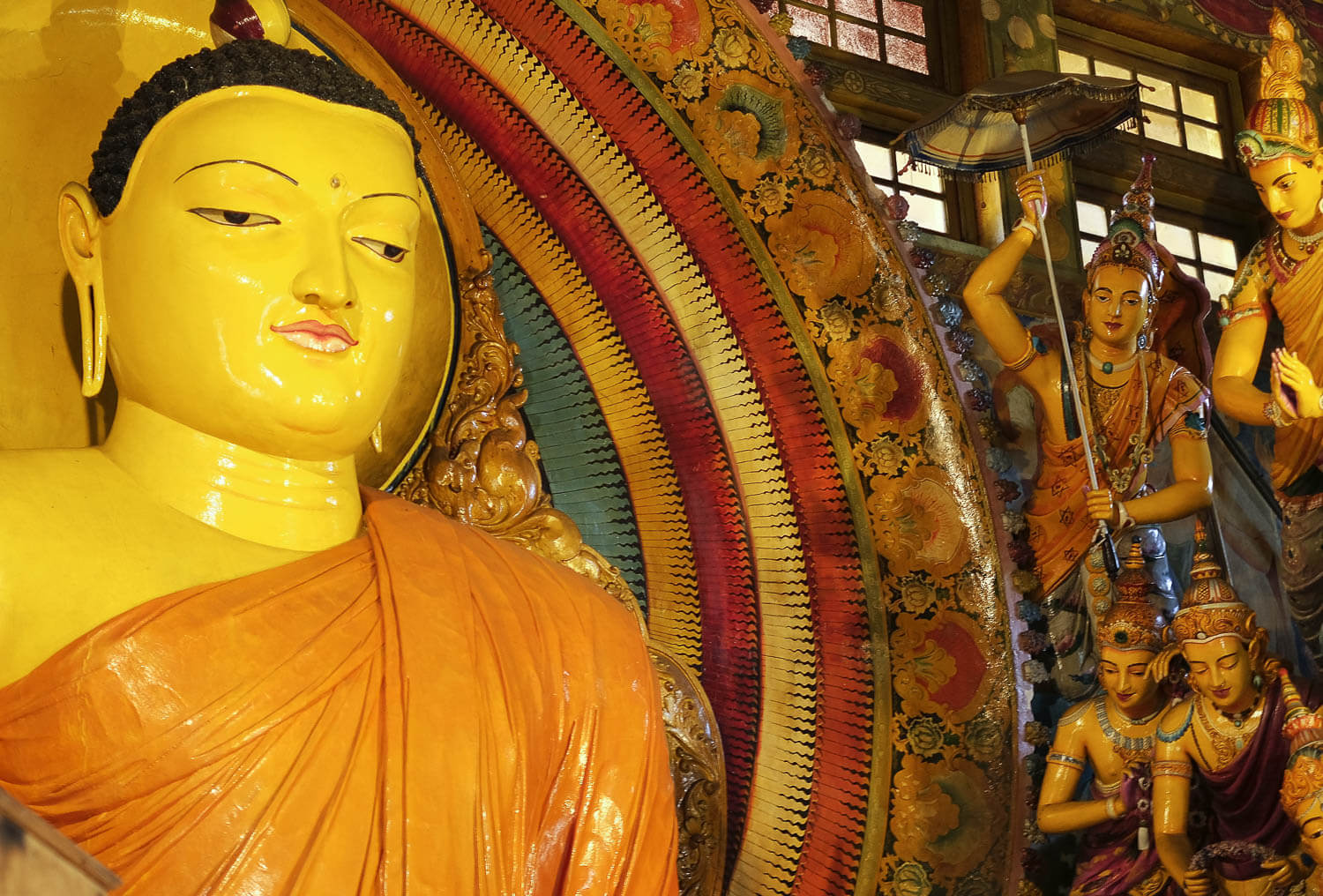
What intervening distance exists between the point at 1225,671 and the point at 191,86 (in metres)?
2.54

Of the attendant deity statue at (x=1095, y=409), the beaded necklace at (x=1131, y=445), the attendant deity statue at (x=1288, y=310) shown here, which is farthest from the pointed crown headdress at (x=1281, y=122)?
the beaded necklace at (x=1131, y=445)

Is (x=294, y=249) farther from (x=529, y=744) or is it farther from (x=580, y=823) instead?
(x=580, y=823)

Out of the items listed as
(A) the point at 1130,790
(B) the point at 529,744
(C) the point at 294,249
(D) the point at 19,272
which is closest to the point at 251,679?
(B) the point at 529,744

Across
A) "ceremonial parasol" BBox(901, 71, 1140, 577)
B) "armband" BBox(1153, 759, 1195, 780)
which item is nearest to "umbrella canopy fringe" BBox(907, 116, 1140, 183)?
"ceremonial parasol" BBox(901, 71, 1140, 577)

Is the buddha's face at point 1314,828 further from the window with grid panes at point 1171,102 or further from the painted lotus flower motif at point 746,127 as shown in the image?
the window with grid panes at point 1171,102

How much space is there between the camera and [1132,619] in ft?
12.2

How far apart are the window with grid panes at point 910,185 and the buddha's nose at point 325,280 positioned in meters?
2.56

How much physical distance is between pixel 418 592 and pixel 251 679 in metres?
0.32

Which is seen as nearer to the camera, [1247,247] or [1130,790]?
[1130,790]

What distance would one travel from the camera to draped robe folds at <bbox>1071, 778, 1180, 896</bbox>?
3.59m

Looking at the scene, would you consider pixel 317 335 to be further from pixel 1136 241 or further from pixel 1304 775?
pixel 1136 241

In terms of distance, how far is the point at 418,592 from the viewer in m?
2.47

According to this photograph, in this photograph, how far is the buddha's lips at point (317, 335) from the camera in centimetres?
245

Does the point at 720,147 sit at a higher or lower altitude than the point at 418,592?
higher
